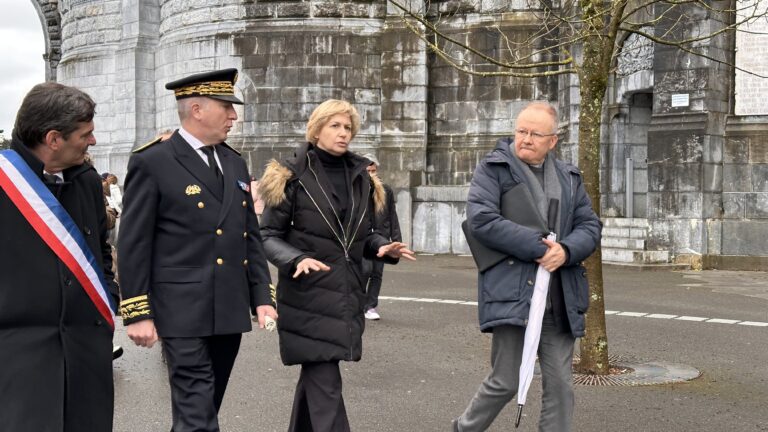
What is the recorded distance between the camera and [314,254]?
5250mm

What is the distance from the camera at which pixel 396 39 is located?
65.4 feet

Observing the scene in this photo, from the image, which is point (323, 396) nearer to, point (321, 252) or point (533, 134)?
point (321, 252)

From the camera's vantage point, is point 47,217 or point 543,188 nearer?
point 47,217

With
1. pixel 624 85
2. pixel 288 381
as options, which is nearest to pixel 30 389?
pixel 288 381

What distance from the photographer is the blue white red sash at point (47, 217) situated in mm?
3688

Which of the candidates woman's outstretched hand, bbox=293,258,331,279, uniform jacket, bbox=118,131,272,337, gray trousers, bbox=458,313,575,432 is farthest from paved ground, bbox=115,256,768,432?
uniform jacket, bbox=118,131,272,337

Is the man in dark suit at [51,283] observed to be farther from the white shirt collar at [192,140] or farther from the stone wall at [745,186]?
the stone wall at [745,186]

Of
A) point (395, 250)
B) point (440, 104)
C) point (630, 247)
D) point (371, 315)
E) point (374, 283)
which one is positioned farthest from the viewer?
point (440, 104)

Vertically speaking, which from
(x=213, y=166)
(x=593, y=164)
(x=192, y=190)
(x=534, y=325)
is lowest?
(x=534, y=325)

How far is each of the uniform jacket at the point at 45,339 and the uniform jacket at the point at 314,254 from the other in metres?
1.40

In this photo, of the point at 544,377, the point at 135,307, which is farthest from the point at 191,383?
the point at 544,377

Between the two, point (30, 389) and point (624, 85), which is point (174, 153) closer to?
point (30, 389)

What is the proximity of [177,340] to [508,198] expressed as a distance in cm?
185

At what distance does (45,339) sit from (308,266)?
5.27 feet
